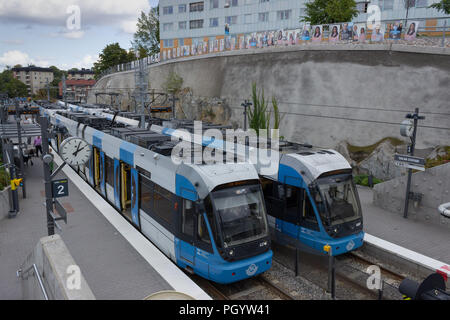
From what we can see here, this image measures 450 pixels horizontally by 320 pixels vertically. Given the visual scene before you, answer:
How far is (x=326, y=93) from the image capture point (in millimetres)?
25312

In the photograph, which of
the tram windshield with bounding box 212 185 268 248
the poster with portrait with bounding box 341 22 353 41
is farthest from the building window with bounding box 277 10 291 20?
the tram windshield with bounding box 212 185 268 248

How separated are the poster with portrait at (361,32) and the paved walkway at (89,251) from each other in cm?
1922

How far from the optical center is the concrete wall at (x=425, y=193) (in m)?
13.8

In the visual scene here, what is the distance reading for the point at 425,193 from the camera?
14.4m

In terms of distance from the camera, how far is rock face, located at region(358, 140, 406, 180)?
20.9m

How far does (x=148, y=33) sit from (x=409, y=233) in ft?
220

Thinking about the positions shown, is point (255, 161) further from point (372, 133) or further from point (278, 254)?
point (372, 133)

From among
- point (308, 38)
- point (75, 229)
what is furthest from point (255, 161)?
point (308, 38)

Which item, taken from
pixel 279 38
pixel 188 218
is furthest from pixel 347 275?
pixel 279 38

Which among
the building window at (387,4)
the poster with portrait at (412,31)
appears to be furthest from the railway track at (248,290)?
the building window at (387,4)

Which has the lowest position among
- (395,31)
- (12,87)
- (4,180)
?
(4,180)

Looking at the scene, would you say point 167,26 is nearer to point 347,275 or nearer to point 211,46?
point 211,46

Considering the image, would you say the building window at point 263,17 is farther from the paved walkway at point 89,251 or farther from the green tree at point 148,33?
the paved walkway at point 89,251

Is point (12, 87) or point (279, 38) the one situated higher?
point (279, 38)
